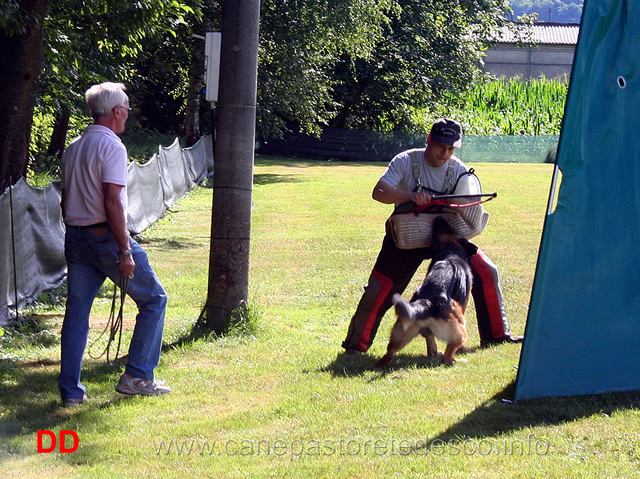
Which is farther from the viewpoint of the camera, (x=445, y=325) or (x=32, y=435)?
(x=445, y=325)

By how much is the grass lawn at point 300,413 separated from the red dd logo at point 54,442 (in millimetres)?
41

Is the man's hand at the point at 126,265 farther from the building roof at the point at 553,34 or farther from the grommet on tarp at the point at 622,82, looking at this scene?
the building roof at the point at 553,34

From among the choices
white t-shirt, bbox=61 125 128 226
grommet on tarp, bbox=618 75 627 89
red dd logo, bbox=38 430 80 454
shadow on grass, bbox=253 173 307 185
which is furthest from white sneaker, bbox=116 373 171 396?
shadow on grass, bbox=253 173 307 185

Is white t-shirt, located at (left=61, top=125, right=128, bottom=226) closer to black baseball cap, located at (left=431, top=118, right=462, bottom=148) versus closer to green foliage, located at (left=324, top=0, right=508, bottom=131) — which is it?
black baseball cap, located at (left=431, top=118, right=462, bottom=148)

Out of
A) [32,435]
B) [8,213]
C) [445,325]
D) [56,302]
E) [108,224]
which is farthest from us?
[56,302]

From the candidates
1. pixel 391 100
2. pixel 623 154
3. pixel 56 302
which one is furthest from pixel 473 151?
pixel 623 154

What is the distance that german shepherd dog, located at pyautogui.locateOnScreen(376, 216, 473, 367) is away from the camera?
5980mm

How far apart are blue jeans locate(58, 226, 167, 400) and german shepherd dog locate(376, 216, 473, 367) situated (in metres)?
1.66

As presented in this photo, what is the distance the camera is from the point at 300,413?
17.4 feet

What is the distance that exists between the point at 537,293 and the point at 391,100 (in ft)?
130

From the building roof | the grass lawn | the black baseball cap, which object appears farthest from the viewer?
the building roof

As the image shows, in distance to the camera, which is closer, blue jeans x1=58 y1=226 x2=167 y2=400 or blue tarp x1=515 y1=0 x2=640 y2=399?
blue tarp x1=515 y1=0 x2=640 y2=399

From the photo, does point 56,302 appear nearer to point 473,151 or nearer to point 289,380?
point 289,380

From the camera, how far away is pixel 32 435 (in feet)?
16.2
